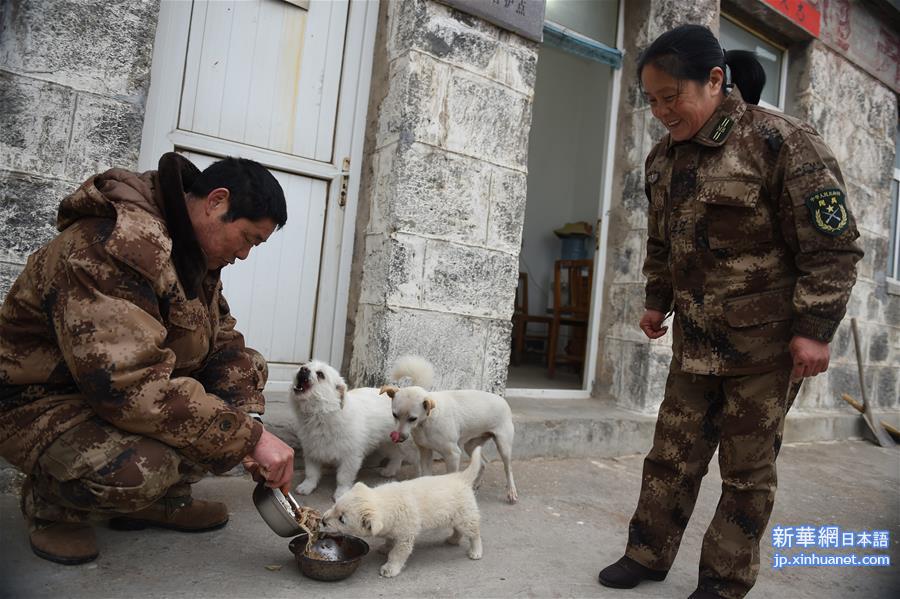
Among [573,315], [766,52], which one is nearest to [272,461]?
[573,315]

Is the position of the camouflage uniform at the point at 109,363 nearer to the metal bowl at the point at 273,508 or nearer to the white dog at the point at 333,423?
the metal bowl at the point at 273,508

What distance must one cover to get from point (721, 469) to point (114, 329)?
209 cm

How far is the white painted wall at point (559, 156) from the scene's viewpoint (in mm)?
9523

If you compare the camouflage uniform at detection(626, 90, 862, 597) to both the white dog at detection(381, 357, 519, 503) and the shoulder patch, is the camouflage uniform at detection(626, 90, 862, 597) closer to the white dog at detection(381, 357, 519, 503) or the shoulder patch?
the shoulder patch

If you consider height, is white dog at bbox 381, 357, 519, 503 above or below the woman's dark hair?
below

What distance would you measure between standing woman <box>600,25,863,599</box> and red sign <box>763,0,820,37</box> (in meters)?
4.41

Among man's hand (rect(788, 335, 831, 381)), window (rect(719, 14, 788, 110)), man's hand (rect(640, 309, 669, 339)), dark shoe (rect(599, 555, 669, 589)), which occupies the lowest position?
dark shoe (rect(599, 555, 669, 589))

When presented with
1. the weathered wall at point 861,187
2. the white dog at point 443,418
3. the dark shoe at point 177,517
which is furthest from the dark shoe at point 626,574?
the weathered wall at point 861,187

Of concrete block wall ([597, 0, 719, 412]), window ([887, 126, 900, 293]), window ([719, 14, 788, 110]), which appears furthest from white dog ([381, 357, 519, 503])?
window ([887, 126, 900, 293])

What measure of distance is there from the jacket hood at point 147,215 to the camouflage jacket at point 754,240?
1.76 meters

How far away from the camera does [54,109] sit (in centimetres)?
279

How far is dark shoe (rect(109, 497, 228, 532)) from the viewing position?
243 centimetres

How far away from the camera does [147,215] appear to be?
1.97 m

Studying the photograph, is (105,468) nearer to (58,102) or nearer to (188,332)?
(188,332)
